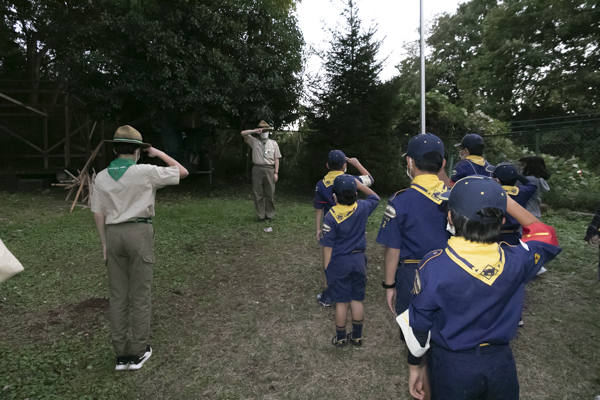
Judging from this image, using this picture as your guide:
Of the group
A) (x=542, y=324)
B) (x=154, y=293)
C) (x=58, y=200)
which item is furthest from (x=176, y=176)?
(x=58, y=200)

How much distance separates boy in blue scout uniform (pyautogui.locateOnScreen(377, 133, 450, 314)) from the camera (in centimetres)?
256

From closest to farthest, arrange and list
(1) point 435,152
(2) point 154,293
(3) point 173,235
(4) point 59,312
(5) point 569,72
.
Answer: (1) point 435,152 < (4) point 59,312 < (2) point 154,293 < (3) point 173,235 < (5) point 569,72

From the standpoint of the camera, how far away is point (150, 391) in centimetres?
308

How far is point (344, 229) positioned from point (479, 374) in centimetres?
183

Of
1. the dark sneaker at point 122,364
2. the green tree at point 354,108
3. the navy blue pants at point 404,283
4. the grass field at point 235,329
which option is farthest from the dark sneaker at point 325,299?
the green tree at point 354,108

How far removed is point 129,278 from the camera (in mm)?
3404

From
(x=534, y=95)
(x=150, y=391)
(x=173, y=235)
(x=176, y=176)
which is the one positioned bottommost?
(x=150, y=391)

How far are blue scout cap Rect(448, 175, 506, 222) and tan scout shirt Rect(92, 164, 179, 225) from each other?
2.37 metres

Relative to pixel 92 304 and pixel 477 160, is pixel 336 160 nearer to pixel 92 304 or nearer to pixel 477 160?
pixel 477 160

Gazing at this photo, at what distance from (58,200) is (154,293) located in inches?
343

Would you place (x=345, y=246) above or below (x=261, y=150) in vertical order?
below

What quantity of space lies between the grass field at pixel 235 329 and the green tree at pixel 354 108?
579 centimetres

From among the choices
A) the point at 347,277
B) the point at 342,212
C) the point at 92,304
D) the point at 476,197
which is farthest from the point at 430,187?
the point at 92,304

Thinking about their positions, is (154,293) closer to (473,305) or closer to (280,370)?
(280,370)
